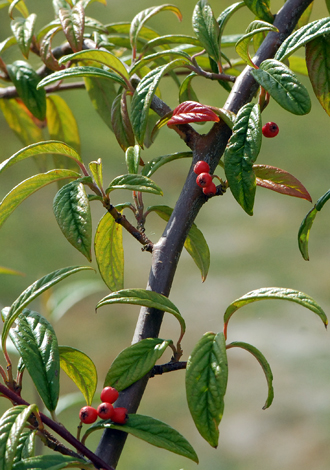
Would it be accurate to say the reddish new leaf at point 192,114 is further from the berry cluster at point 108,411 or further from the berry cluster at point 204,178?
the berry cluster at point 108,411

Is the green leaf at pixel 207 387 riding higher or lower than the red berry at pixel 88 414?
higher

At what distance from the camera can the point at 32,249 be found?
7.65ft

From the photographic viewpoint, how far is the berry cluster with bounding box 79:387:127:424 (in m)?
0.37

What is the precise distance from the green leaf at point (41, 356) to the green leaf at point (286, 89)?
0.25 metres

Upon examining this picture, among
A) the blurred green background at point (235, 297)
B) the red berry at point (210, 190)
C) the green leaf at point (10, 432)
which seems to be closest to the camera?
the green leaf at point (10, 432)

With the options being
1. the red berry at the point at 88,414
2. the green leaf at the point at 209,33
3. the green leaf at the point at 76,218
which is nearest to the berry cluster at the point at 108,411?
the red berry at the point at 88,414

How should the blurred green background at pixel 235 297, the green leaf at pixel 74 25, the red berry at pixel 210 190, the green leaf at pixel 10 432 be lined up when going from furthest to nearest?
the blurred green background at pixel 235 297, the green leaf at pixel 74 25, the red berry at pixel 210 190, the green leaf at pixel 10 432

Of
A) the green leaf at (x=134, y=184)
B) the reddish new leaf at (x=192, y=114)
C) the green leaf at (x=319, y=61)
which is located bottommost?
the green leaf at (x=134, y=184)

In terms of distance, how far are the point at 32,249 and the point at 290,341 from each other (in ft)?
3.91

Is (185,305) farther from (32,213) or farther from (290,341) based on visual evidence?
(32,213)

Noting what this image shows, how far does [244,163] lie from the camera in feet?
1.25

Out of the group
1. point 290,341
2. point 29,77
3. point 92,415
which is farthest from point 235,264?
point 92,415

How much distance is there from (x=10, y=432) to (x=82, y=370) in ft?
0.39

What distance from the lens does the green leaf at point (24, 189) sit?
16.5 inches
